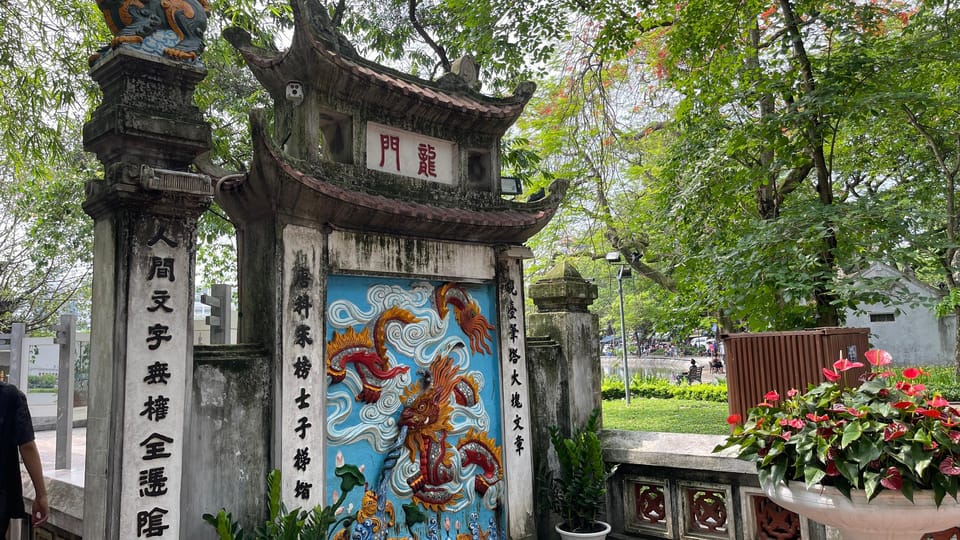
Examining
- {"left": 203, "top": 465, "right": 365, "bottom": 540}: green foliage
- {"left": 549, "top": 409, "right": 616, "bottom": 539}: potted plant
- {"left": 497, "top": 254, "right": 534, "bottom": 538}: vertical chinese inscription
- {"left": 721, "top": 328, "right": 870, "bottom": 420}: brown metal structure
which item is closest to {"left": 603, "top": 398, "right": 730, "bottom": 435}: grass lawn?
{"left": 549, "top": 409, "right": 616, "bottom": 539}: potted plant

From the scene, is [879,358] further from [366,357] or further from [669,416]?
[669,416]

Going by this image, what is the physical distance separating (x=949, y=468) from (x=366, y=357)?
3.71 m

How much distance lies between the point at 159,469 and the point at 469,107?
387 centimetres

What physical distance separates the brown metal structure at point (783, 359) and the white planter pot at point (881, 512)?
5.42 feet

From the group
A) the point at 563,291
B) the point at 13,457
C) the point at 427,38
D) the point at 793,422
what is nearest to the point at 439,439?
the point at 563,291

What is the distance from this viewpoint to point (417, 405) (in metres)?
5.21

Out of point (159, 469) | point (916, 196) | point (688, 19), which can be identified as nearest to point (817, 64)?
point (688, 19)

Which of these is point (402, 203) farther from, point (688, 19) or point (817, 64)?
point (817, 64)

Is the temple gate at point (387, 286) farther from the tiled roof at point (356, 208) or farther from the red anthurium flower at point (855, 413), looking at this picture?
the red anthurium flower at point (855, 413)

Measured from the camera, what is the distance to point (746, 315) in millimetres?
7805

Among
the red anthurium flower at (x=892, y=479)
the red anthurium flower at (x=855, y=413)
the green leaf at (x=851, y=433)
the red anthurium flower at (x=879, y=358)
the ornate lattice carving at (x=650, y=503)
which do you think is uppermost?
the red anthurium flower at (x=879, y=358)

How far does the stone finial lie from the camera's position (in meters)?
6.51

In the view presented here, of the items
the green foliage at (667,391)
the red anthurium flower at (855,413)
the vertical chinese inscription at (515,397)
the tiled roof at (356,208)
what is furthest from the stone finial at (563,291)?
the green foliage at (667,391)

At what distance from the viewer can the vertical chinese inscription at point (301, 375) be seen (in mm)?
4465
